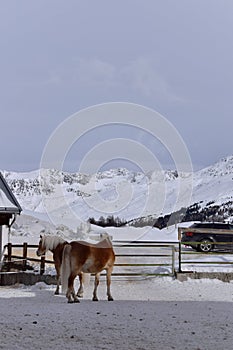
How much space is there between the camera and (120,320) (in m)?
9.84

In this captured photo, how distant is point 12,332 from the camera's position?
325 inches

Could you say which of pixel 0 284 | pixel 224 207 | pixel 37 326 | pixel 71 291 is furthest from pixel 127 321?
pixel 224 207

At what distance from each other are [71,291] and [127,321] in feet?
11.2

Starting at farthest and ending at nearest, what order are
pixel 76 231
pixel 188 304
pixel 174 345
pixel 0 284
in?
pixel 76 231 → pixel 0 284 → pixel 188 304 → pixel 174 345

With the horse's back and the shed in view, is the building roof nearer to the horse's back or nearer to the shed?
the shed

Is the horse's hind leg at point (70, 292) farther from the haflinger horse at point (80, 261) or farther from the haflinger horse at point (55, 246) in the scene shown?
the haflinger horse at point (55, 246)

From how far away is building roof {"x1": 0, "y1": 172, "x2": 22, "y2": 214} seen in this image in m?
18.7

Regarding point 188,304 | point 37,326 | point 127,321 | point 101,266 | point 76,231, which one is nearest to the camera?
point 37,326

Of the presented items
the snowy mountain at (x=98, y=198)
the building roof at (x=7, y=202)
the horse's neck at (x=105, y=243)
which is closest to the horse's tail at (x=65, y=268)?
the horse's neck at (x=105, y=243)

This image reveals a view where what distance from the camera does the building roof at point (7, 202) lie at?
1872cm

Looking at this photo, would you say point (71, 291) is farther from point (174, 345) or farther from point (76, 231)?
point (76, 231)

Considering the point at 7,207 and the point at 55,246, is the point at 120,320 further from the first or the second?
the point at 7,207

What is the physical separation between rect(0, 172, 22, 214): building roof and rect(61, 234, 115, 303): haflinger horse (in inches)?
224

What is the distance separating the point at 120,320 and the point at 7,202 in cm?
1026
